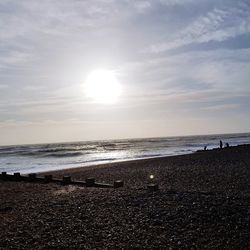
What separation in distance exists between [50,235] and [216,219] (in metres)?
4.10

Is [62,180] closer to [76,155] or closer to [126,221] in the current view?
[126,221]

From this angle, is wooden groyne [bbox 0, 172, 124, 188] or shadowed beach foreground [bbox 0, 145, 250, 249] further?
wooden groyne [bbox 0, 172, 124, 188]

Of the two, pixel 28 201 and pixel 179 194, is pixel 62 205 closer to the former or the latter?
pixel 28 201

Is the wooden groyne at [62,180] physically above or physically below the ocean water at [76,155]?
above

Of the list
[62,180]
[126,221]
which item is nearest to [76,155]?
A: [62,180]

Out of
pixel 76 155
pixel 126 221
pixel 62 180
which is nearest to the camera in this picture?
pixel 126 221

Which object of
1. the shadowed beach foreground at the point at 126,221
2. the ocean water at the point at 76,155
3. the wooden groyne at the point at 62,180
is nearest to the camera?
the shadowed beach foreground at the point at 126,221

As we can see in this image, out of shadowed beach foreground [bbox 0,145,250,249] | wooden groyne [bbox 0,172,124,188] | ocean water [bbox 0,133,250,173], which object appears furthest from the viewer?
ocean water [bbox 0,133,250,173]

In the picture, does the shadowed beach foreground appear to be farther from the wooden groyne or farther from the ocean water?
the ocean water

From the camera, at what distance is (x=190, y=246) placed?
770 centimetres

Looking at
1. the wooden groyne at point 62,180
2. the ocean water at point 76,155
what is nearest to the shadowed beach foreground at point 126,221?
the wooden groyne at point 62,180

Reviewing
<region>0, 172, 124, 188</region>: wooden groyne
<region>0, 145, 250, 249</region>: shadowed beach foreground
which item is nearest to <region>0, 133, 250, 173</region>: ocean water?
<region>0, 172, 124, 188</region>: wooden groyne

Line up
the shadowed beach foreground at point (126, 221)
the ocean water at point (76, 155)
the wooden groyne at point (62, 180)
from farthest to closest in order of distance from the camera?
the ocean water at point (76, 155) → the wooden groyne at point (62, 180) → the shadowed beach foreground at point (126, 221)

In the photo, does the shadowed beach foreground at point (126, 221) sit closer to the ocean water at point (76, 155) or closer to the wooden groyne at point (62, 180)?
the wooden groyne at point (62, 180)
